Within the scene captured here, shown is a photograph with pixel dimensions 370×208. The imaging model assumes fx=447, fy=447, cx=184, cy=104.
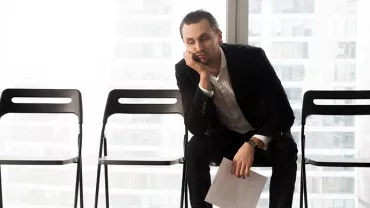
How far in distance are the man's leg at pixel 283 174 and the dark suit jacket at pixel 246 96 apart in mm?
79

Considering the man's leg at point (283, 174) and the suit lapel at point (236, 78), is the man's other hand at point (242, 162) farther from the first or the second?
the suit lapel at point (236, 78)

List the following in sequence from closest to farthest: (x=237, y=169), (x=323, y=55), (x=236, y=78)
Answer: (x=237, y=169)
(x=236, y=78)
(x=323, y=55)

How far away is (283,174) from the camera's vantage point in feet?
6.64

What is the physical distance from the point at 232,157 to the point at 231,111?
0.24 meters

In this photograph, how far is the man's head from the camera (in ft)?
6.91

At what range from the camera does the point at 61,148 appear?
9.86 feet

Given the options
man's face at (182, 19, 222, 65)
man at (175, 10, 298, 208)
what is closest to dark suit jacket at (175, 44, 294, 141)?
man at (175, 10, 298, 208)

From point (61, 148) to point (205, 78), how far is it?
135 centimetres

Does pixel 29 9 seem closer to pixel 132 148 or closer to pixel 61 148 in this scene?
pixel 61 148

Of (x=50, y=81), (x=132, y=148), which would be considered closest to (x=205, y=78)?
(x=132, y=148)

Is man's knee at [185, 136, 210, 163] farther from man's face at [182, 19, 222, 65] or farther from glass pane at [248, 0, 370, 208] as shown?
glass pane at [248, 0, 370, 208]

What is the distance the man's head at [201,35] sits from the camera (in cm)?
211

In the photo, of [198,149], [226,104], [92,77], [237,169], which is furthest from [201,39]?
[92,77]

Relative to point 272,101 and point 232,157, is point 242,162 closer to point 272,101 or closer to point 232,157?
point 232,157
